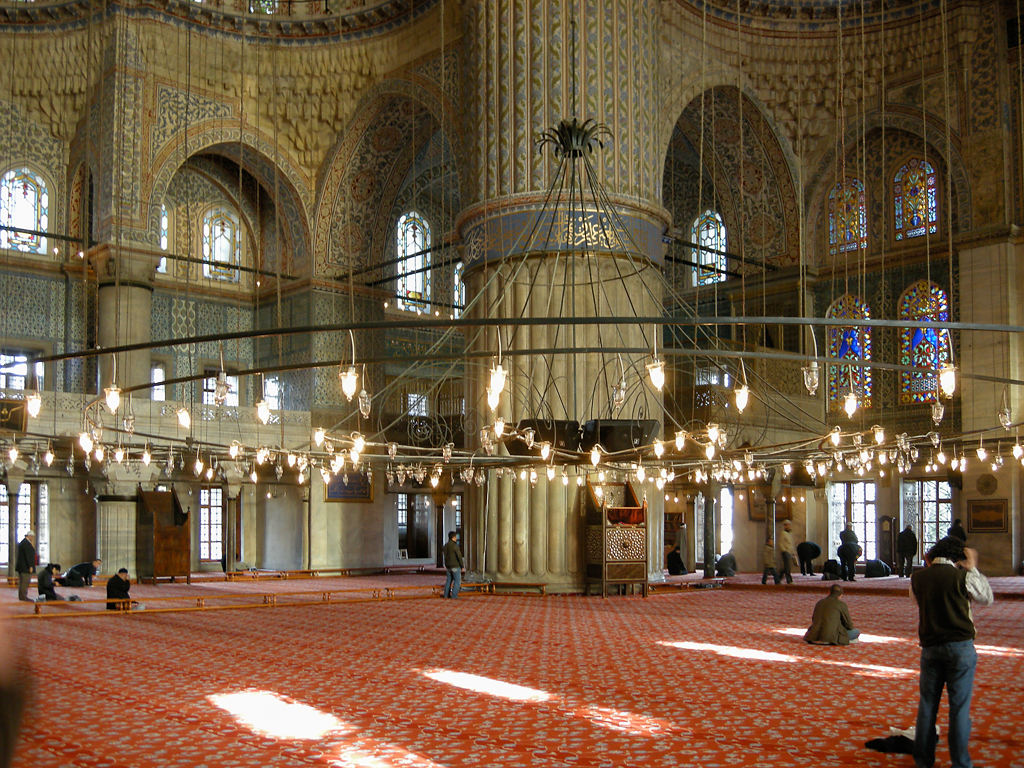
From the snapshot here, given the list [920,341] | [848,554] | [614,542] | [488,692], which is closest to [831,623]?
[488,692]

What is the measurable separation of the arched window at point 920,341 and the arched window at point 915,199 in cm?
78

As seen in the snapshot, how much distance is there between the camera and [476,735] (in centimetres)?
493

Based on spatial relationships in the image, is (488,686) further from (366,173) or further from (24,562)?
(366,173)


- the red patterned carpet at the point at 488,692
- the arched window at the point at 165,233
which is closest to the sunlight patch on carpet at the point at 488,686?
the red patterned carpet at the point at 488,692

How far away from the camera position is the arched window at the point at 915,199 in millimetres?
15883

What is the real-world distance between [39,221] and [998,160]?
13.3m

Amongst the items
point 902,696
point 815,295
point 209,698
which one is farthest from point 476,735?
point 815,295

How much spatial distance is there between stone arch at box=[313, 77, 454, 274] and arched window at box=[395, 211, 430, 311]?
1.27 metres

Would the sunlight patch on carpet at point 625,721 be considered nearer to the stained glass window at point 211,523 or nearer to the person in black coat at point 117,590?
the person in black coat at point 117,590

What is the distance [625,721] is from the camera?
520 centimetres

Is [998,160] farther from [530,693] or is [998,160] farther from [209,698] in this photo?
[209,698]

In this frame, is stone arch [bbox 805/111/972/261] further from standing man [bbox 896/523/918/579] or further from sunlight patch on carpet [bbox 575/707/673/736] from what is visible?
sunlight patch on carpet [bbox 575/707/673/736]

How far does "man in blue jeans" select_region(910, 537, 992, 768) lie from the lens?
13.3ft

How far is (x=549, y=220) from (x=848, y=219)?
5988 millimetres
